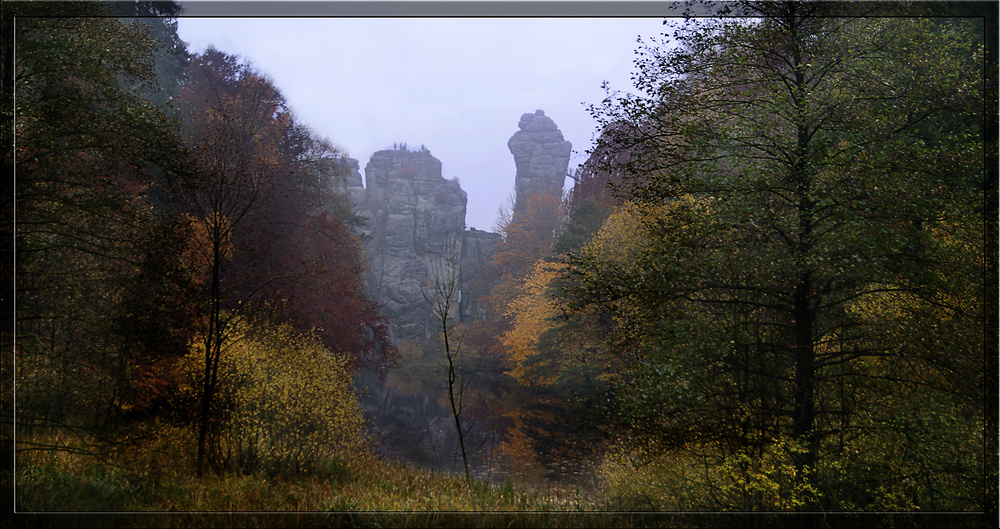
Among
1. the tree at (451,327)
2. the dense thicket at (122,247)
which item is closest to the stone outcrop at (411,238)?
the tree at (451,327)

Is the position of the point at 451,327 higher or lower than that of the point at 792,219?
lower

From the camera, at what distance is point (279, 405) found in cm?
661

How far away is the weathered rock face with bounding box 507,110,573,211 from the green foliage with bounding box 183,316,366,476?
4.44m

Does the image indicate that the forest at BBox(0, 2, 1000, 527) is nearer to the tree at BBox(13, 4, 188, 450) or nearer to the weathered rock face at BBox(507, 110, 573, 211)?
the tree at BBox(13, 4, 188, 450)

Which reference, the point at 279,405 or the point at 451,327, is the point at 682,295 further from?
the point at 279,405

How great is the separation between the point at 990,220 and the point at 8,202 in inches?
355

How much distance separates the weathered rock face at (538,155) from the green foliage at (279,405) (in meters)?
4.44

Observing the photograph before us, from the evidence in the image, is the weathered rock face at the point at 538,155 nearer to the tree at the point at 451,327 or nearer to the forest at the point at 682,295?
the tree at the point at 451,327

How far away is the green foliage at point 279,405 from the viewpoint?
564cm

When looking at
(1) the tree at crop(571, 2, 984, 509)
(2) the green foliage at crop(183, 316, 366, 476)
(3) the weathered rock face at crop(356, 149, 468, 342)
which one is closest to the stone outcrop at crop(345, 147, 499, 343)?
(3) the weathered rock face at crop(356, 149, 468, 342)

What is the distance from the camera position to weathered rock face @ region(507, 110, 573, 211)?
7398mm

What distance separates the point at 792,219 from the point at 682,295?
1.19m

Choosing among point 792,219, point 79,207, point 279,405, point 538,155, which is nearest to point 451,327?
point 279,405

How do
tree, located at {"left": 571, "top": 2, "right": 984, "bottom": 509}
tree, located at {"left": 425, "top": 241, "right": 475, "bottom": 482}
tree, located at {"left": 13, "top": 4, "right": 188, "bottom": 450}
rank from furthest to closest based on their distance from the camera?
1. tree, located at {"left": 13, "top": 4, "right": 188, "bottom": 450}
2. tree, located at {"left": 571, "top": 2, "right": 984, "bottom": 509}
3. tree, located at {"left": 425, "top": 241, "right": 475, "bottom": 482}
